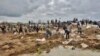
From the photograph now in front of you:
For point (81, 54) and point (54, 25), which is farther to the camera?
point (54, 25)

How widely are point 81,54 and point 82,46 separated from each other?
899 centimetres

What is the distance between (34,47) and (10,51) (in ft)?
16.5

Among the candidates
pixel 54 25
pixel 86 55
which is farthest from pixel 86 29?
pixel 86 55

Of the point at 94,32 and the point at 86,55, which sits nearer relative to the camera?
the point at 86,55

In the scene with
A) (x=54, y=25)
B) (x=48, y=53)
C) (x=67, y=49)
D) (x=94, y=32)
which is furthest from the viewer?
(x=54, y=25)

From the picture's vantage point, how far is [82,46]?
53125mm

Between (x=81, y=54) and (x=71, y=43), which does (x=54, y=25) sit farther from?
(x=81, y=54)

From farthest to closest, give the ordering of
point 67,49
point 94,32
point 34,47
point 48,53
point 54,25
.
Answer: point 54,25 < point 94,32 < point 34,47 < point 67,49 < point 48,53

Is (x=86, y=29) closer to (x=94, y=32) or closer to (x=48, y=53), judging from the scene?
(x=94, y=32)

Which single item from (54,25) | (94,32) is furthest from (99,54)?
(54,25)

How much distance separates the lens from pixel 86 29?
278 feet

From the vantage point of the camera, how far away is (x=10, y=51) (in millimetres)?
50656

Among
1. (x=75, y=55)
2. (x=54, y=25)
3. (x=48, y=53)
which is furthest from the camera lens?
(x=54, y=25)

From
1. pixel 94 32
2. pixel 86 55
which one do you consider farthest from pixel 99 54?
Answer: pixel 94 32
